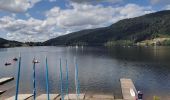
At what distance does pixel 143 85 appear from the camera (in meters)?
86.2

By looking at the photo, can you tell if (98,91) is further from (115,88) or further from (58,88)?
(58,88)

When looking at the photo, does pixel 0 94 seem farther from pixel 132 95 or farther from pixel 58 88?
pixel 132 95

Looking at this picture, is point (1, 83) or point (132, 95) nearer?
point (132, 95)

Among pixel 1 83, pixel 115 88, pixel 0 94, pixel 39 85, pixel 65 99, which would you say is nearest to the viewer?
pixel 65 99

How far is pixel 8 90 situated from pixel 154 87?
45.6 metres

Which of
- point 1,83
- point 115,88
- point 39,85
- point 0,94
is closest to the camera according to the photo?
point 0,94

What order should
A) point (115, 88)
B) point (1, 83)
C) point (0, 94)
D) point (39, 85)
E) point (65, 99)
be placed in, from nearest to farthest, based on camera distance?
point (65, 99) < point (0, 94) < point (115, 88) < point (39, 85) < point (1, 83)

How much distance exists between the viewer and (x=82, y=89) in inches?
3157

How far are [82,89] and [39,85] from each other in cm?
Result: 1678

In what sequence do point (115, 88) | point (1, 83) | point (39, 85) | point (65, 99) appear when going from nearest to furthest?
point (65, 99), point (115, 88), point (39, 85), point (1, 83)

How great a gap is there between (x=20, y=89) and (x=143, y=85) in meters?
39.3

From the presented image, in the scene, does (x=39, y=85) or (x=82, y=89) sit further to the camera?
(x=39, y=85)

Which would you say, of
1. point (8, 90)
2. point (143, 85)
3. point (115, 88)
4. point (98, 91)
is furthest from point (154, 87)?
point (8, 90)

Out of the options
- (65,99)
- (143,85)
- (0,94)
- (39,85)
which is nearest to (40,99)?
(65,99)
